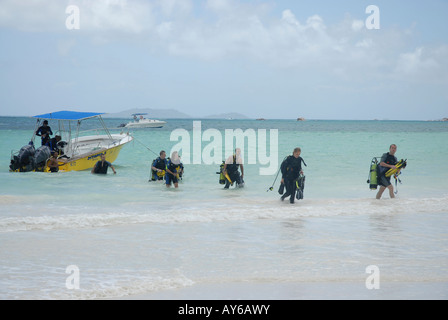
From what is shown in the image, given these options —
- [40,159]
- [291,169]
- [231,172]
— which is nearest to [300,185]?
[291,169]

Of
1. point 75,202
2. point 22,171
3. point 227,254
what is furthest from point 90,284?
point 22,171

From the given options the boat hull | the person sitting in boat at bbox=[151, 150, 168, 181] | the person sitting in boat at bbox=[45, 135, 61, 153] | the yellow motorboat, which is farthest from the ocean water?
the person sitting in boat at bbox=[45, 135, 61, 153]

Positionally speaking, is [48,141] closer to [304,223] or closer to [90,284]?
[304,223]

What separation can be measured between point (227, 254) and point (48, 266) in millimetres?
2534

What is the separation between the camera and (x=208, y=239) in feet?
29.4

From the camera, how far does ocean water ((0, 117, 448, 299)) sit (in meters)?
6.49

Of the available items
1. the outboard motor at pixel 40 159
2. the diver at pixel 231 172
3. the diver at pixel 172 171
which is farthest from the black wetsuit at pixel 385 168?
the outboard motor at pixel 40 159

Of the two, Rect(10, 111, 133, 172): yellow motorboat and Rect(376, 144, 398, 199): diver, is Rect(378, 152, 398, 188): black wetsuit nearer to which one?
Rect(376, 144, 398, 199): diver

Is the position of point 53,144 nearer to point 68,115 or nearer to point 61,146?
point 61,146

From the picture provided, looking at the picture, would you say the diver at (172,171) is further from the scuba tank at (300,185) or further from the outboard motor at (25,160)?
the outboard motor at (25,160)

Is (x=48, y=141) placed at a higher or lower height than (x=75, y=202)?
higher

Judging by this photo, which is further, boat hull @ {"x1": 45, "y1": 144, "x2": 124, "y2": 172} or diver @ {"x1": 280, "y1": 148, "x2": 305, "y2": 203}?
boat hull @ {"x1": 45, "y1": 144, "x2": 124, "y2": 172}
